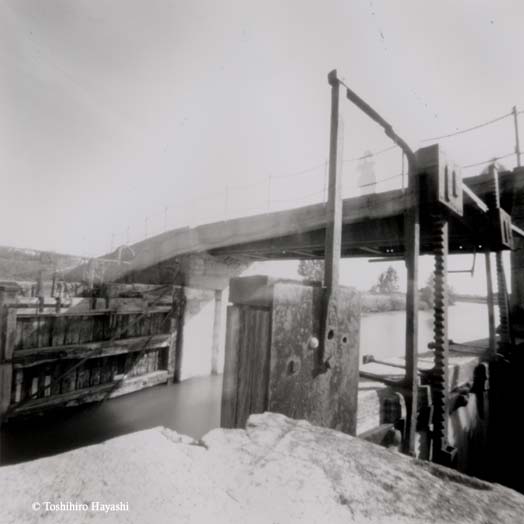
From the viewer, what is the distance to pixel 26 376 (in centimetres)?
834

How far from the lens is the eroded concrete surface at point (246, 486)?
84cm

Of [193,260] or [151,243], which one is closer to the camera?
[193,260]

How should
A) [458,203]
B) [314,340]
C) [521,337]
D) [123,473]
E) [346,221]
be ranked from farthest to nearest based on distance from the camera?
1. [346,221]
2. [521,337]
3. [458,203]
4. [314,340]
5. [123,473]

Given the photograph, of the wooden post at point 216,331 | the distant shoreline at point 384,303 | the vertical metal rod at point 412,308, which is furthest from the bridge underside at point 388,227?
the distant shoreline at point 384,303

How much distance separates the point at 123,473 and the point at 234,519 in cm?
38

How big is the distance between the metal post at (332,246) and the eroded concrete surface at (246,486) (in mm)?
766

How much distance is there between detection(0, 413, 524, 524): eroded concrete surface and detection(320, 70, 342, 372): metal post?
766 mm

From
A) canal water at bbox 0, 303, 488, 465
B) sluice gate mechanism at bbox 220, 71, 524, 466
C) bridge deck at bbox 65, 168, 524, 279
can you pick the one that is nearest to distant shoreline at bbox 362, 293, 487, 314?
canal water at bbox 0, 303, 488, 465

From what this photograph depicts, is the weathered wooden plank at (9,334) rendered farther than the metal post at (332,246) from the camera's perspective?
Yes

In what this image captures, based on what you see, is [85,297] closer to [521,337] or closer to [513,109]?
[521,337]

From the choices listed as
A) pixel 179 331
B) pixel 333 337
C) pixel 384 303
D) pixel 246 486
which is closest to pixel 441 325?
pixel 333 337

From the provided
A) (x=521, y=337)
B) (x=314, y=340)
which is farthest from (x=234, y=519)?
(x=521, y=337)

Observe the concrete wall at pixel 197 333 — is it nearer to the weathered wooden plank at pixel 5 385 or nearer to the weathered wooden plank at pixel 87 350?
the weathered wooden plank at pixel 87 350

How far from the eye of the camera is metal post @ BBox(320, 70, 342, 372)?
196 centimetres
